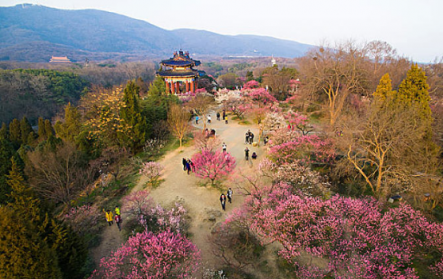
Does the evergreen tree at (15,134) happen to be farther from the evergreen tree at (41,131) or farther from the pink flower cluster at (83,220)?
the pink flower cluster at (83,220)

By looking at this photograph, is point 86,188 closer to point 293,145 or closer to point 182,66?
point 293,145

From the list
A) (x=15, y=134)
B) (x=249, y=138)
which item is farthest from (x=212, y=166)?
(x=15, y=134)

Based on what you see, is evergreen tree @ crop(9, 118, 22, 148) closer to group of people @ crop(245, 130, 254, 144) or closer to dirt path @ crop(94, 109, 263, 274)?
dirt path @ crop(94, 109, 263, 274)

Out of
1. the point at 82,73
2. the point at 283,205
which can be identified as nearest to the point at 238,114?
the point at 283,205

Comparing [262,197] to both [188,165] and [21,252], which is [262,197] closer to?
[188,165]

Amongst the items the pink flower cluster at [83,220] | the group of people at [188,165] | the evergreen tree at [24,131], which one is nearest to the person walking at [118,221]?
the pink flower cluster at [83,220]

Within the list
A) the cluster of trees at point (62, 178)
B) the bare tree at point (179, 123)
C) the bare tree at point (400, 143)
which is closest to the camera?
the cluster of trees at point (62, 178)

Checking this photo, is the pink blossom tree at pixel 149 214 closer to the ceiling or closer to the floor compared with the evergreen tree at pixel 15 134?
closer to the ceiling

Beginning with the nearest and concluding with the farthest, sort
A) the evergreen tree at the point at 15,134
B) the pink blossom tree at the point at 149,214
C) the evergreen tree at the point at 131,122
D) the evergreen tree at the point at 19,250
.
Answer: the evergreen tree at the point at 19,250
the pink blossom tree at the point at 149,214
the evergreen tree at the point at 131,122
the evergreen tree at the point at 15,134
